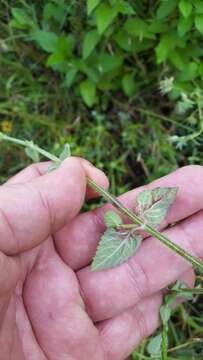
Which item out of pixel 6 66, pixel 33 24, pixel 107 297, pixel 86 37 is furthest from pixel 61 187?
pixel 6 66

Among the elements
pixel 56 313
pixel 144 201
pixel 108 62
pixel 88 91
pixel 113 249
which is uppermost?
pixel 108 62

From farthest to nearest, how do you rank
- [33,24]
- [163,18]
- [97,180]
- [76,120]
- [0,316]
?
[76,120]
[33,24]
[163,18]
[97,180]
[0,316]

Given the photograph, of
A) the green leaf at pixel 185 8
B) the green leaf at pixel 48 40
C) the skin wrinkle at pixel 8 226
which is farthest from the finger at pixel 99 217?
the green leaf at pixel 48 40

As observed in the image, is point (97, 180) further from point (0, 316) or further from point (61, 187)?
point (0, 316)

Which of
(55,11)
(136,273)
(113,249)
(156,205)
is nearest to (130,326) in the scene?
(136,273)

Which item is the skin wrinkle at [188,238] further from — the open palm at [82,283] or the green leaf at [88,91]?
the green leaf at [88,91]

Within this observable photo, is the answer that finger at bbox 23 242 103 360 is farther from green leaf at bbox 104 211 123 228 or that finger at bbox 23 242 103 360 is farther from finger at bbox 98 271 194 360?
green leaf at bbox 104 211 123 228

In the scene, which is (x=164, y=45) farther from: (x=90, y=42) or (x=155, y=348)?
(x=155, y=348)
